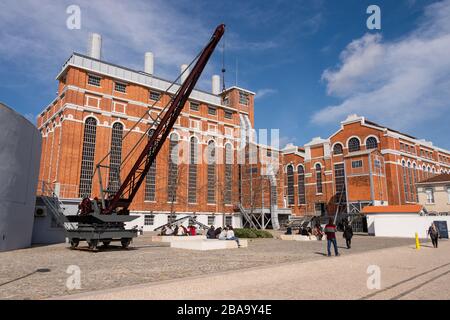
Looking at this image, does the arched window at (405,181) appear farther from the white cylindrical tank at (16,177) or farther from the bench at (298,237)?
the white cylindrical tank at (16,177)

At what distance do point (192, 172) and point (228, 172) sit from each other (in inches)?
280

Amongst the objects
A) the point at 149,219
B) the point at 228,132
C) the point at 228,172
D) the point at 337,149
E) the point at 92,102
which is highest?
the point at 92,102

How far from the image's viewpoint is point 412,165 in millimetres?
55594

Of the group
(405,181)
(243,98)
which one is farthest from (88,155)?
(405,181)

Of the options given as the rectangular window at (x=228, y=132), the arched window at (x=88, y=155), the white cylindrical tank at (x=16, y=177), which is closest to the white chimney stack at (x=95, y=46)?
the arched window at (x=88, y=155)

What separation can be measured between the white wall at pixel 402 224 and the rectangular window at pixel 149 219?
2723cm

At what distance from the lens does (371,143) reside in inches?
2041

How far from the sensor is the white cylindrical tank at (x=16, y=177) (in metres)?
16.7

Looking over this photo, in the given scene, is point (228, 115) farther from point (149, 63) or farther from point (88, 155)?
point (88, 155)

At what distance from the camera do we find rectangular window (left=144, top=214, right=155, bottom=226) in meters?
43.9

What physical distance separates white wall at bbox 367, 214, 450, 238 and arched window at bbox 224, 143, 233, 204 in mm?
23588

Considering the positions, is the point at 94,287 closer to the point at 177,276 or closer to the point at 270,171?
the point at 177,276

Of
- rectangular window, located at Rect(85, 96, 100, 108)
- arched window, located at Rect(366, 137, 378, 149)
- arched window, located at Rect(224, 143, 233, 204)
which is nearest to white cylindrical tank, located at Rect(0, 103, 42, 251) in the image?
rectangular window, located at Rect(85, 96, 100, 108)

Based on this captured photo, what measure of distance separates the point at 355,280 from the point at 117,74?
44129mm
